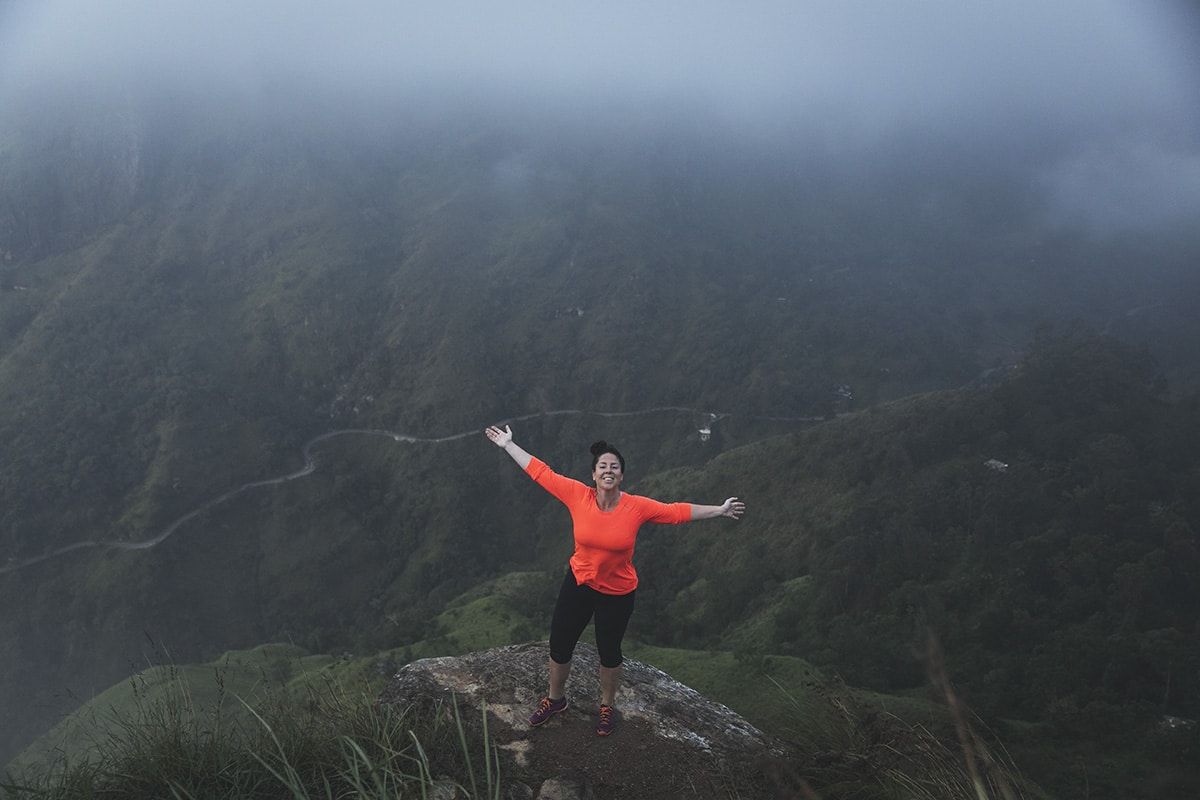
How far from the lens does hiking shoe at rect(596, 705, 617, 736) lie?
5500 mm

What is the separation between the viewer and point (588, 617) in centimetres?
561

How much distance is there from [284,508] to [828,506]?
5863 cm

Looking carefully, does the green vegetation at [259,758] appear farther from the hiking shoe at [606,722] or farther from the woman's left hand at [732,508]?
the woman's left hand at [732,508]

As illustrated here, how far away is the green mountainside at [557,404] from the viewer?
109ft

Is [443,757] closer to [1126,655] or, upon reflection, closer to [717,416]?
[1126,655]

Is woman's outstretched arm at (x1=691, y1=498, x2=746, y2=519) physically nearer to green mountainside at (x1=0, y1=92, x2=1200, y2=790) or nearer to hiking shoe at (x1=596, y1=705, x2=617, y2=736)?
hiking shoe at (x1=596, y1=705, x2=617, y2=736)

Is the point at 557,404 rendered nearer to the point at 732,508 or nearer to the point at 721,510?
the point at 732,508

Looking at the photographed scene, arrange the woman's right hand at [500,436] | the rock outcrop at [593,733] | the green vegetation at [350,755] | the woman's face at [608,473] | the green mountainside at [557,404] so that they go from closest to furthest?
the green vegetation at [350,755]
the rock outcrop at [593,733]
the woman's face at [608,473]
the woman's right hand at [500,436]
the green mountainside at [557,404]

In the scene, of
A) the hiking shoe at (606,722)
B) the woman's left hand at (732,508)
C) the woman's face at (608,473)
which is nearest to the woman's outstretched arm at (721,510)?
the woman's left hand at (732,508)

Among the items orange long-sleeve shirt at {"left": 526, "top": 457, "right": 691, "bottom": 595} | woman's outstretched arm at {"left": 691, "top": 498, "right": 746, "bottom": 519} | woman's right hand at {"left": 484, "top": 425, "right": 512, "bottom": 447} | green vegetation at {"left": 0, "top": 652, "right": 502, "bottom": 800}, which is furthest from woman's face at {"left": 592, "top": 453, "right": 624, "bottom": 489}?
green vegetation at {"left": 0, "top": 652, "right": 502, "bottom": 800}

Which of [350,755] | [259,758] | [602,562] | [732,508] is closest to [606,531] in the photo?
[602,562]

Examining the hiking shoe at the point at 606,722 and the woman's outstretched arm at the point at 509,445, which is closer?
the hiking shoe at the point at 606,722

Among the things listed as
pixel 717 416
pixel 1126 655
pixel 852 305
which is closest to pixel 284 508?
pixel 717 416

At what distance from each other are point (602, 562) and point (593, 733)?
1.43 m
